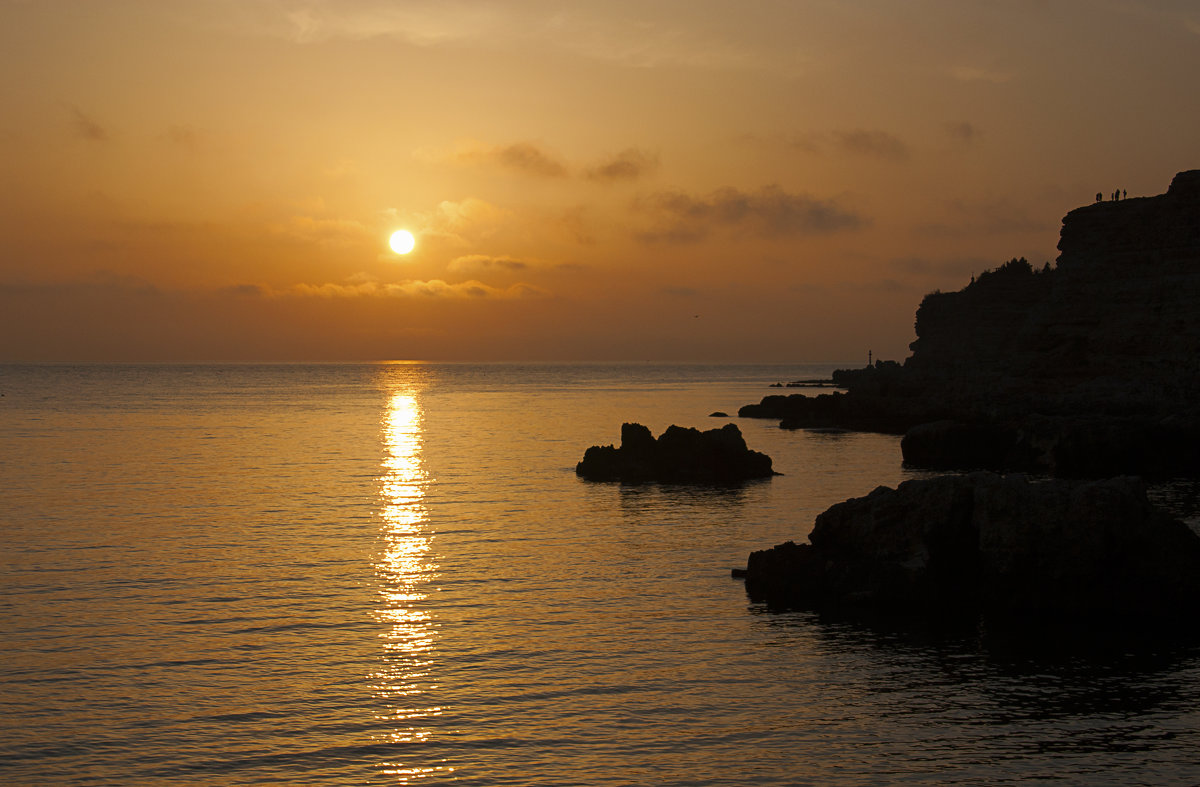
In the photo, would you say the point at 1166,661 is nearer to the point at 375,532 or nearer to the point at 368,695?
the point at 368,695

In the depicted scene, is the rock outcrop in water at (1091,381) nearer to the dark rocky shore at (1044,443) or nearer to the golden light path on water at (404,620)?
the dark rocky shore at (1044,443)

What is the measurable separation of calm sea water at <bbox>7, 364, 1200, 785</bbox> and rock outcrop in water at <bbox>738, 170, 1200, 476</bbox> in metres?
15.9

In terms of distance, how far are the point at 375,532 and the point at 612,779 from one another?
2501cm

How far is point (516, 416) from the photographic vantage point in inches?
4936

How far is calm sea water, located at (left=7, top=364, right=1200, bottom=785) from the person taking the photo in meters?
16.8

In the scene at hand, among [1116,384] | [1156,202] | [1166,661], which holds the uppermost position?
[1156,202]

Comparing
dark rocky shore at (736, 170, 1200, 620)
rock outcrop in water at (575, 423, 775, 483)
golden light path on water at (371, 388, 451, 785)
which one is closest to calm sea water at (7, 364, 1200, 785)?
golden light path on water at (371, 388, 451, 785)

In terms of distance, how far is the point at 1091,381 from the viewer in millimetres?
81188

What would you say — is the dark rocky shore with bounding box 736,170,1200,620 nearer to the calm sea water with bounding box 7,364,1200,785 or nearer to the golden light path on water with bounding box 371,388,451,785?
the calm sea water with bounding box 7,364,1200,785

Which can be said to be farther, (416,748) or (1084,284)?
(1084,284)

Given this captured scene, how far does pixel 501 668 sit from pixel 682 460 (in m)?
38.3

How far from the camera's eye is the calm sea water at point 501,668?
55.0ft

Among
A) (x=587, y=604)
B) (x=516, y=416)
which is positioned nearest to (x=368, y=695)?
(x=587, y=604)

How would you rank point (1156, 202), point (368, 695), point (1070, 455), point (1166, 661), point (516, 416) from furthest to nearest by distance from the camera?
point (516, 416) → point (1156, 202) → point (1070, 455) → point (1166, 661) → point (368, 695)
